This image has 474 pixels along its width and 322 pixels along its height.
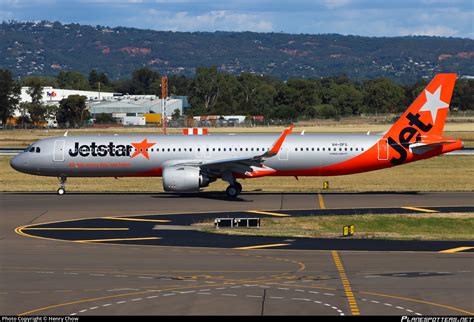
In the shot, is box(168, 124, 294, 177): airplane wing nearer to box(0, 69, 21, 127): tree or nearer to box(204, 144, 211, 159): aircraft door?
box(204, 144, 211, 159): aircraft door

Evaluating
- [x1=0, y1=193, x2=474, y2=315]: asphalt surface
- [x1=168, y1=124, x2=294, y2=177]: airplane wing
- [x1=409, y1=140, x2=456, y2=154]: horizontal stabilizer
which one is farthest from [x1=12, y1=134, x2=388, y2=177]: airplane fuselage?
[x1=0, y1=193, x2=474, y2=315]: asphalt surface

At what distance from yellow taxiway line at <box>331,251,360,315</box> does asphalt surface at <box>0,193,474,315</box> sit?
31 millimetres

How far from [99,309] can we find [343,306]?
646cm

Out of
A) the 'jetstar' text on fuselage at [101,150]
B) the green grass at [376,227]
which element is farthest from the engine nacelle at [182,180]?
the green grass at [376,227]

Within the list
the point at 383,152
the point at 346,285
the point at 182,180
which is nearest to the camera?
the point at 346,285

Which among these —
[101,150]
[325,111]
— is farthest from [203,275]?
[325,111]

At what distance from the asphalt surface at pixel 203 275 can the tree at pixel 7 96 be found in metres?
141

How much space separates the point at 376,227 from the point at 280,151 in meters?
13.4

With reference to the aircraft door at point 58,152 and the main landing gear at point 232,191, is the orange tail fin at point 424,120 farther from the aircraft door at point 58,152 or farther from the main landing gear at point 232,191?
the aircraft door at point 58,152

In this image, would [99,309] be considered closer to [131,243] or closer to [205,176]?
[131,243]

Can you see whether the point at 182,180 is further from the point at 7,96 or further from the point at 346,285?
the point at 7,96

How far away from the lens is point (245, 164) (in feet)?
168

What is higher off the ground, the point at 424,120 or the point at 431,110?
the point at 431,110

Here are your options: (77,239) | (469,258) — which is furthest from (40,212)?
(469,258)
